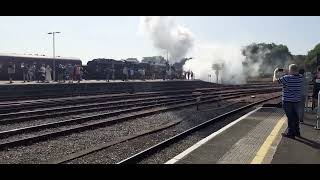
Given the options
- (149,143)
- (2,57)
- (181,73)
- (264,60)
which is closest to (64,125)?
(149,143)

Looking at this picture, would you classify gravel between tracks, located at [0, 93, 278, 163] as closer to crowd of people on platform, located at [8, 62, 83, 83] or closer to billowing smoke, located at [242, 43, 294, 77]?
crowd of people on platform, located at [8, 62, 83, 83]

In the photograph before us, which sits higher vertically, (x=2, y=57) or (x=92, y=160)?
(x=2, y=57)

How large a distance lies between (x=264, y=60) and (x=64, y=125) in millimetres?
87287

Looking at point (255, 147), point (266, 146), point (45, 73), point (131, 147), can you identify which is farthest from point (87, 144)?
point (45, 73)

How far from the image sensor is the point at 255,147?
9359 mm

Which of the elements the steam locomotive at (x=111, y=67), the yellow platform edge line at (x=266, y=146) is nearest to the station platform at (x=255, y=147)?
the yellow platform edge line at (x=266, y=146)

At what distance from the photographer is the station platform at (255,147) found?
8.05 m

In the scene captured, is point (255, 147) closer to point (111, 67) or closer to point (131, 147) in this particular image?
point (131, 147)

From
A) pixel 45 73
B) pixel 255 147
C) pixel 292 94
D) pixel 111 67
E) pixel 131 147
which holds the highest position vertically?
pixel 111 67
